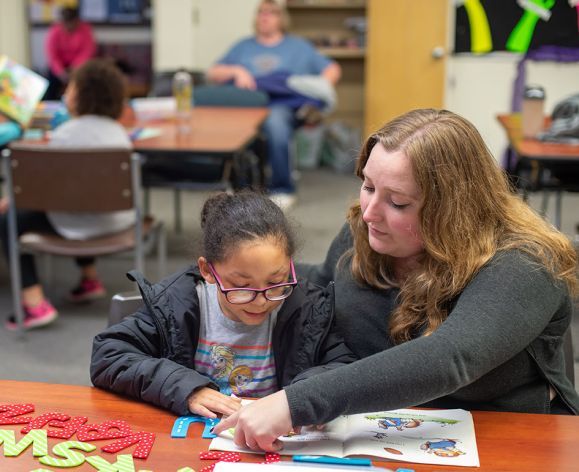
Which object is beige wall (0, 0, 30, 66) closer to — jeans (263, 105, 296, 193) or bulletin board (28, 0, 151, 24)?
bulletin board (28, 0, 151, 24)

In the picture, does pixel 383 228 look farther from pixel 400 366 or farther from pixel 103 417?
pixel 103 417

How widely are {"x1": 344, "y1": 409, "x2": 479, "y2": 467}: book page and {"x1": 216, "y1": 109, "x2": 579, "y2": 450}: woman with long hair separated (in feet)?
0.19

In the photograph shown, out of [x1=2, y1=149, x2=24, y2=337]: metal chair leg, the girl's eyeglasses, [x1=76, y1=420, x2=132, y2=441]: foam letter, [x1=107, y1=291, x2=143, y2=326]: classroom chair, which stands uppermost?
the girl's eyeglasses

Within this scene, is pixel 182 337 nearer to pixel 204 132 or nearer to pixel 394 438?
pixel 394 438

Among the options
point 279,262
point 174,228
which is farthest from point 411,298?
point 174,228

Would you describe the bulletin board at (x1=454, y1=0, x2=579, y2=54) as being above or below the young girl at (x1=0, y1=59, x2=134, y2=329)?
above

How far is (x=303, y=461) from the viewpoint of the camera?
125 cm

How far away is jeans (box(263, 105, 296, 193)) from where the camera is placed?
562 cm

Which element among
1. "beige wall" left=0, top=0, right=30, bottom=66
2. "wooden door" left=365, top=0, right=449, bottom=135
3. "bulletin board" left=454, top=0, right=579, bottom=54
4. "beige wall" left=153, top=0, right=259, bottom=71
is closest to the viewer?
"bulletin board" left=454, top=0, right=579, bottom=54

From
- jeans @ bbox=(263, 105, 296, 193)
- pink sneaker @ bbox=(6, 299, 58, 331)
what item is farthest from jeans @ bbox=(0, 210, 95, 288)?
jeans @ bbox=(263, 105, 296, 193)

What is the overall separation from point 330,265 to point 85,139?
1898mm

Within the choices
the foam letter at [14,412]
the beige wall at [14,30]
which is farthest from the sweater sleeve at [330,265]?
the beige wall at [14,30]

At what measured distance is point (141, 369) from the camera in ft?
4.71

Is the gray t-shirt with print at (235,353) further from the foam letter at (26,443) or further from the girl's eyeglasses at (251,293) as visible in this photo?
the foam letter at (26,443)
